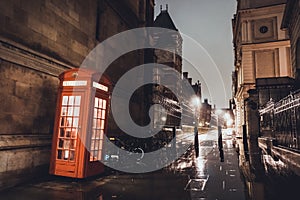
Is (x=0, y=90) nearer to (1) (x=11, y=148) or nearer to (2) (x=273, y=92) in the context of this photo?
(1) (x=11, y=148)

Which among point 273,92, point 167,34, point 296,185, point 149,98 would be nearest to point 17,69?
point 296,185

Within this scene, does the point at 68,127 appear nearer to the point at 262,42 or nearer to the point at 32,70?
the point at 32,70

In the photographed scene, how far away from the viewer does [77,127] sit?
251 inches

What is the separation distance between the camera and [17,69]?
6.24 m

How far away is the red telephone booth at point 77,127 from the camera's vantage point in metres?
6.22

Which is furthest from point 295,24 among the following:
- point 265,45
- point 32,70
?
point 32,70

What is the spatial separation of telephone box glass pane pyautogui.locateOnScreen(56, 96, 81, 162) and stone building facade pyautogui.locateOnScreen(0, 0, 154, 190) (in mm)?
895

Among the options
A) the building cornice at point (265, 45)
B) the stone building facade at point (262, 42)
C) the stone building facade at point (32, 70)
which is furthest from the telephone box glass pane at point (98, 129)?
the building cornice at point (265, 45)

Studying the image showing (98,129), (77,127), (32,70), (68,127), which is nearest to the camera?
(77,127)

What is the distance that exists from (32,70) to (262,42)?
33668mm

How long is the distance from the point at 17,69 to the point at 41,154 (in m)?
2.65

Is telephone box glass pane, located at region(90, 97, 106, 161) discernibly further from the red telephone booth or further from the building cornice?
the building cornice

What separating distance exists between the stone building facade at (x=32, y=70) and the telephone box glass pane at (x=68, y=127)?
89 centimetres

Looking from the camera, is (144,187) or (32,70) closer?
(144,187)
